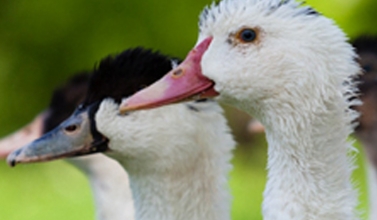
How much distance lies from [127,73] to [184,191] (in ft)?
1.46

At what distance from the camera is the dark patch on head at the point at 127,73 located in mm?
3365

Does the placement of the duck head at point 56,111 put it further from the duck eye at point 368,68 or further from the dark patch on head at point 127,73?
the duck eye at point 368,68

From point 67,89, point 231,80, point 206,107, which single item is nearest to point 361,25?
point 67,89

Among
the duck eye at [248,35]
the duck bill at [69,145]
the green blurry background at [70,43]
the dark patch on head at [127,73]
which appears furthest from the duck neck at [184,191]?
the green blurry background at [70,43]

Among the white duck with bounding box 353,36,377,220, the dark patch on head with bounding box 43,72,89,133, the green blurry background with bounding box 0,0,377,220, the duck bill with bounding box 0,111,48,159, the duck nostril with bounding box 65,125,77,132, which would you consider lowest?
the duck nostril with bounding box 65,125,77,132

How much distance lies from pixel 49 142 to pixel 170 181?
43cm

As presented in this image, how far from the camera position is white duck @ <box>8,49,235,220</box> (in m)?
3.36

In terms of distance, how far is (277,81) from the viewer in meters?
2.69

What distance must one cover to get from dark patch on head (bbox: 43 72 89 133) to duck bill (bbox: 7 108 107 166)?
1225mm

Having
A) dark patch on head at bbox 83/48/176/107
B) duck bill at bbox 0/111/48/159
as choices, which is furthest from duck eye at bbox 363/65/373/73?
duck bill at bbox 0/111/48/159

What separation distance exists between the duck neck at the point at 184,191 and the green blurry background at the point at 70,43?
16.2 feet

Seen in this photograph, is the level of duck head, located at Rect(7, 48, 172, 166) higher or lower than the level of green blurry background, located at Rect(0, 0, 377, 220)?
lower

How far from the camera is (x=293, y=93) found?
8.77 ft

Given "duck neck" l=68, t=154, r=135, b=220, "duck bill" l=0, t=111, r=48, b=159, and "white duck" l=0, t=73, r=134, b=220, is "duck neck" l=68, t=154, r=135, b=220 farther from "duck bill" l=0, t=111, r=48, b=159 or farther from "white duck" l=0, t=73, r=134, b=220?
"duck bill" l=0, t=111, r=48, b=159
